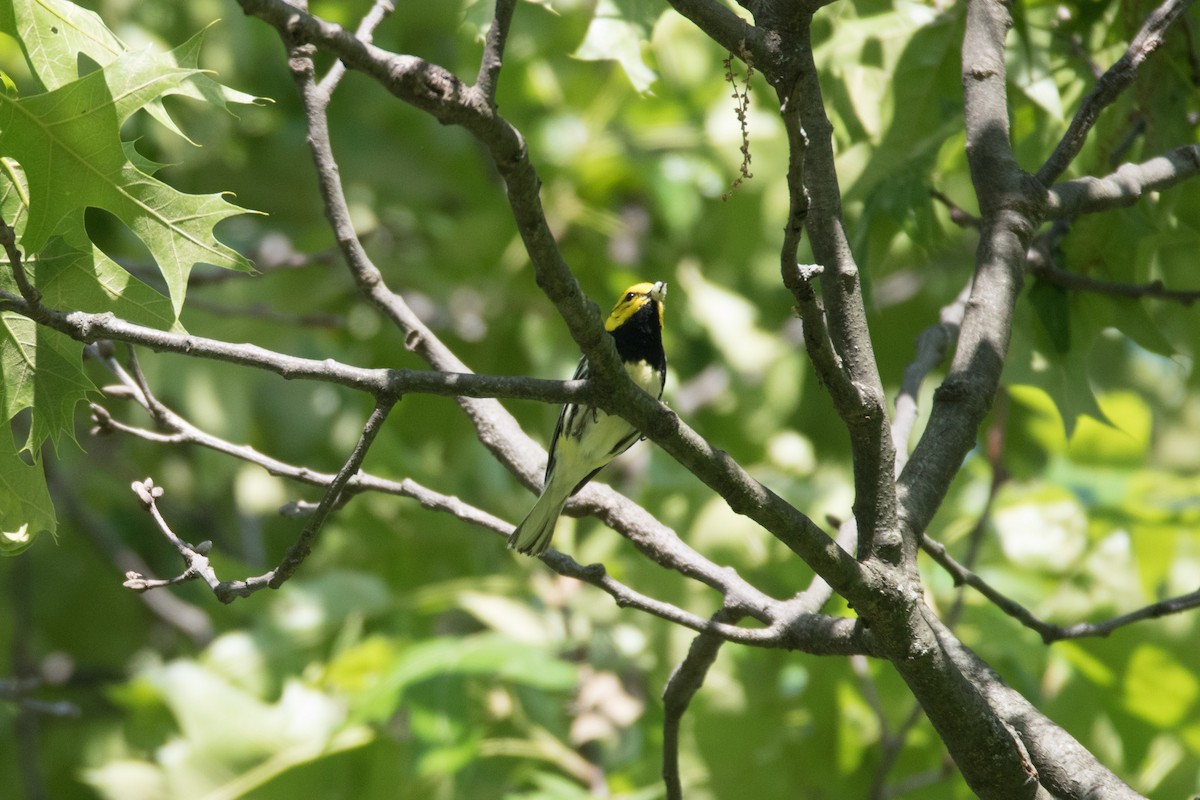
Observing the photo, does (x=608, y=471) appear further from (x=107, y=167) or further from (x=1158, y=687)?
(x=107, y=167)

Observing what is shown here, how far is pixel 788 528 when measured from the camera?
6.30 ft

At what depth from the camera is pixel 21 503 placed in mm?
2355

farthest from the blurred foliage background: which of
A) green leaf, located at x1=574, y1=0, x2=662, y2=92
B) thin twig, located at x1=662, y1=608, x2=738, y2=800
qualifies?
thin twig, located at x1=662, y1=608, x2=738, y2=800

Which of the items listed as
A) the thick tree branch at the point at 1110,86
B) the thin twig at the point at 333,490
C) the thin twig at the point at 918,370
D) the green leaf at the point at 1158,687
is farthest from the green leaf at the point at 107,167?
the green leaf at the point at 1158,687

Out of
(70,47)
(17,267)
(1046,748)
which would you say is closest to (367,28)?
(70,47)

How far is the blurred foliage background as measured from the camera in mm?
3289

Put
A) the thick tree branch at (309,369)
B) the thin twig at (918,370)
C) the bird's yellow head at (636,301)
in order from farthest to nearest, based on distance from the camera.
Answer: the bird's yellow head at (636,301)
the thin twig at (918,370)
the thick tree branch at (309,369)

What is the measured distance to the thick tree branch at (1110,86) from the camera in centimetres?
244

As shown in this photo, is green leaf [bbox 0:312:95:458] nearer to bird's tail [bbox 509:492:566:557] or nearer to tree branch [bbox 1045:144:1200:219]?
bird's tail [bbox 509:492:566:557]

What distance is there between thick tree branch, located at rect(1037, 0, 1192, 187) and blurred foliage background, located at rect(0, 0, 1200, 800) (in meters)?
0.55

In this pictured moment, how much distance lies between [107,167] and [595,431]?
198 centimetres

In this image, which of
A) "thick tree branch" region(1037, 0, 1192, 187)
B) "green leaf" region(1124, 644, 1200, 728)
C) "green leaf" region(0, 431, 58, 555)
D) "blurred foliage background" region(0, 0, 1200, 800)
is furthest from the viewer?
"green leaf" region(1124, 644, 1200, 728)

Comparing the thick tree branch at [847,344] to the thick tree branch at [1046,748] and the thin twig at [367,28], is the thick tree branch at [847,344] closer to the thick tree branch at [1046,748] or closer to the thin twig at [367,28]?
the thick tree branch at [1046,748]

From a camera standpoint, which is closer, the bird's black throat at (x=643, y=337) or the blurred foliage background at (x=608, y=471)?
the blurred foliage background at (x=608, y=471)
